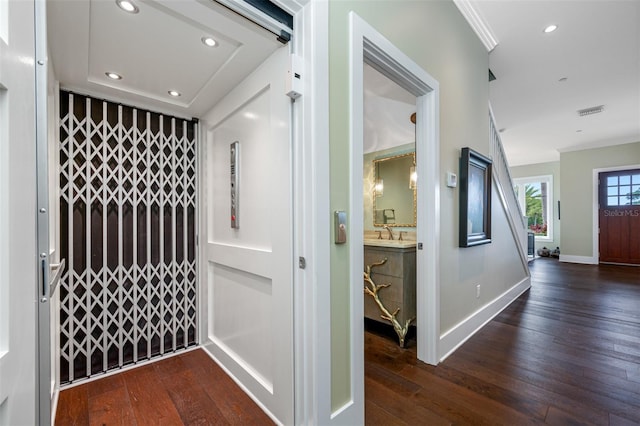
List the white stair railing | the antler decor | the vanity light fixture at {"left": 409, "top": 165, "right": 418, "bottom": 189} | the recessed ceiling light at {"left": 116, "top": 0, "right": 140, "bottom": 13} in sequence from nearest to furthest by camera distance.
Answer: the recessed ceiling light at {"left": 116, "top": 0, "right": 140, "bottom": 13} < the antler decor < the white stair railing < the vanity light fixture at {"left": 409, "top": 165, "right": 418, "bottom": 189}

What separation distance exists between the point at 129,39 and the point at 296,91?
88cm

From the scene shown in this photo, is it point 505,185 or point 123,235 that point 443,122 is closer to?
point 505,185

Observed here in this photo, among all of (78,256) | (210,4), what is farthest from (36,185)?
(78,256)

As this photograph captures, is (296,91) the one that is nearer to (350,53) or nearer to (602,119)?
(350,53)

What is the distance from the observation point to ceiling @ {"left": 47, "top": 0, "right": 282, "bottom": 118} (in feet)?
3.84

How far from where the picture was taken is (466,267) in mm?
2375

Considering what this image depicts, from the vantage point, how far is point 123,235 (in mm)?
1963

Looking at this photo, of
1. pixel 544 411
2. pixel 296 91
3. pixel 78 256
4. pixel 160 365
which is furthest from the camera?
pixel 160 365

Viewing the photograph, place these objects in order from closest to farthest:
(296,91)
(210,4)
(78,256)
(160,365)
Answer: (210,4), (296,91), (78,256), (160,365)

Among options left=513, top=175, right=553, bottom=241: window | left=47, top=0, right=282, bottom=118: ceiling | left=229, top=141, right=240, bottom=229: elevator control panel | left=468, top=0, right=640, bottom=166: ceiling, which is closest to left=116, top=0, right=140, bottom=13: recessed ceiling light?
left=47, top=0, right=282, bottom=118: ceiling

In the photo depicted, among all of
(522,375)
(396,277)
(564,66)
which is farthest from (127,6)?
(564,66)

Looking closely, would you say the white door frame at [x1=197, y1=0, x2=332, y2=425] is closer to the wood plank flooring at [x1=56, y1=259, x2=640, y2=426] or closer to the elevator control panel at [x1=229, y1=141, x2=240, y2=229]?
the wood plank flooring at [x1=56, y1=259, x2=640, y2=426]

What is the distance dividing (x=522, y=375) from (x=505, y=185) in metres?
2.25

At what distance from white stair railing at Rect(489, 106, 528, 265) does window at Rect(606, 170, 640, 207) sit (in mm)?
3875
